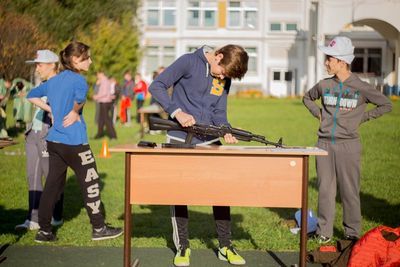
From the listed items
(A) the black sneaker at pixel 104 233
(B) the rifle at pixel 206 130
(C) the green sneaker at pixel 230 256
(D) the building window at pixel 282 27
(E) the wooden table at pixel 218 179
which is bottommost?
(A) the black sneaker at pixel 104 233

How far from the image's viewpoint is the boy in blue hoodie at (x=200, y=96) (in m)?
5.73

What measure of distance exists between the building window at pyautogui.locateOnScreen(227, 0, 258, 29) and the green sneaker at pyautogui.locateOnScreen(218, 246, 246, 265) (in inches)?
1862

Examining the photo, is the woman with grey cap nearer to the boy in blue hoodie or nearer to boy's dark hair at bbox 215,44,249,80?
the boy in blue hoodie

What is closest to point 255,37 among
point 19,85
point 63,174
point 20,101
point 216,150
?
point 20,101

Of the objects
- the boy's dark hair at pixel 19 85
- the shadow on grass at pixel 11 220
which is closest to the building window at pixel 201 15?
the boy's dark hair at pixel 19 85

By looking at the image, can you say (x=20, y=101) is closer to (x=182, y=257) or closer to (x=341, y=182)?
(x=341, y=182)

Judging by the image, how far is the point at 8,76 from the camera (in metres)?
20.2

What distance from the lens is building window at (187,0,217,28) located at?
187 feet

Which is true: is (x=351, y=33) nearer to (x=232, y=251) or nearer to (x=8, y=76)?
(x=8, y=76)

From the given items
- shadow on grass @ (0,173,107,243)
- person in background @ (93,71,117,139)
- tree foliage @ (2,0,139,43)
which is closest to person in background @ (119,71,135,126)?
person in background @ (93,71,117,139)

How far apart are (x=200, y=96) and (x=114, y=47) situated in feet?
119

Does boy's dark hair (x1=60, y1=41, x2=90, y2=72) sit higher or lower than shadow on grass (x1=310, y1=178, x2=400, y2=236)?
higher

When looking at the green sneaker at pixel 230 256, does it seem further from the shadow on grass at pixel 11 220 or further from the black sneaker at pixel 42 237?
the shadow on grass at pixel 11 220

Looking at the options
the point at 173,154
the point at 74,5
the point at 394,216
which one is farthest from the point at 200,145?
the point at 74,5
